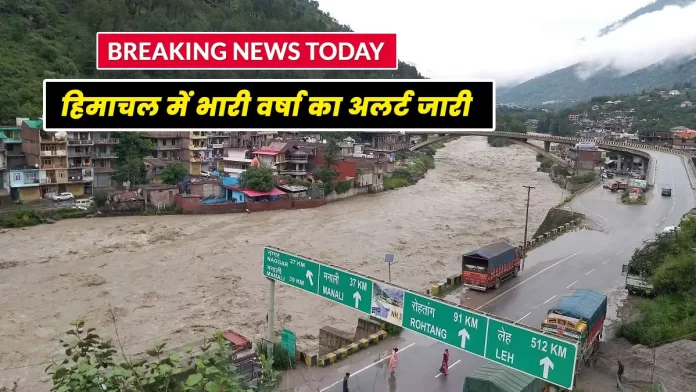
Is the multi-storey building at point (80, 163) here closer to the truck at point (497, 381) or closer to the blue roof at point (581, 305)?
the blue roof at point (581, 305)

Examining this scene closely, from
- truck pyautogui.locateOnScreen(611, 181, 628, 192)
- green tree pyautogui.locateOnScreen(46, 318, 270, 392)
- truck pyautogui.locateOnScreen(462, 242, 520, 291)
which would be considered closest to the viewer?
green tree pyautogui.locateOnScreen(46, 318, 270, 392)

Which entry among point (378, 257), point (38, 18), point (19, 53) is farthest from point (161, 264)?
point (38, 18)

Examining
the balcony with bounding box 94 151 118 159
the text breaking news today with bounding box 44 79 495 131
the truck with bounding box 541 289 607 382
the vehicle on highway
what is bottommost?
the vehicle on highway

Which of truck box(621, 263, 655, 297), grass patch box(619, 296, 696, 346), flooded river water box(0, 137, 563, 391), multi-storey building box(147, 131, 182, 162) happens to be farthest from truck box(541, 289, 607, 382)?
multi-storey building box(147, 131, 182, 162)

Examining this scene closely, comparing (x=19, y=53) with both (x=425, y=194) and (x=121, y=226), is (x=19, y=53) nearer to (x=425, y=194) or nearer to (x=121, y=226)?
(x=121, y=226)

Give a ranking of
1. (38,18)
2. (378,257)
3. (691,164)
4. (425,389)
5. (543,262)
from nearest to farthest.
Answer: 1. (425,389)
2. (543,262)
3. (378,257)
4. (691,164)
5. (38,18)

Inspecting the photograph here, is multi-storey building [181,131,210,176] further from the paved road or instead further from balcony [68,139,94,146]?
the paved road
